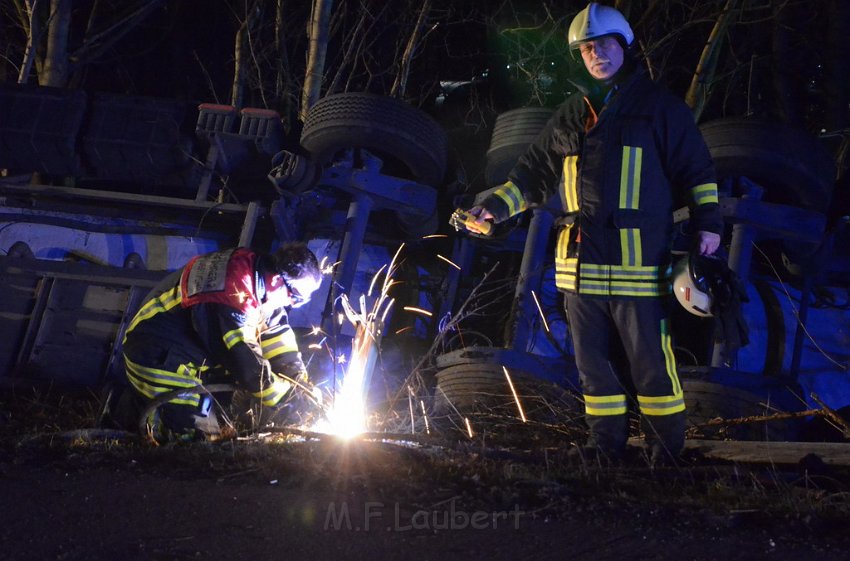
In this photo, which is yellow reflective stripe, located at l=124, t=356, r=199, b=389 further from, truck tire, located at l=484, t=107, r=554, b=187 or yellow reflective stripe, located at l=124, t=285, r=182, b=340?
truck tire, located at l=484, t=107, r=554, b=187

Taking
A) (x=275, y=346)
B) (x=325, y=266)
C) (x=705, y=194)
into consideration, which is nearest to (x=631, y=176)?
(x=705, y=194)

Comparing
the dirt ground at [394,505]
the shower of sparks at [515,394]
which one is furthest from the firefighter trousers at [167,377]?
the shower of sparks at [515,394]

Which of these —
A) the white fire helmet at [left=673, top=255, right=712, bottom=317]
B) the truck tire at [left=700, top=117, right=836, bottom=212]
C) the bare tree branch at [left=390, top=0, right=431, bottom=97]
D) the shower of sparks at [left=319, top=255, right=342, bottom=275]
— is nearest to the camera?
the white fire helmet at [left=673, top=255, right=712, bottom=317]

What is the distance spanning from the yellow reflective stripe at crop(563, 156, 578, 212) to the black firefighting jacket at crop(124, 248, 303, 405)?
70.1 inches

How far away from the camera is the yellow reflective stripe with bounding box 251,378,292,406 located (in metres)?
3.96

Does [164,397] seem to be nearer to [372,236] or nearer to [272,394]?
[272,394]

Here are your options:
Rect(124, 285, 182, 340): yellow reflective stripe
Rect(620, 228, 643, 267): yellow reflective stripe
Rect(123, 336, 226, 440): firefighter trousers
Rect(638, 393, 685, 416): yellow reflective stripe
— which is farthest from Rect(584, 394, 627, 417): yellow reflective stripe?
Rect(124, 285, 182, 340): yellow reflective stripe

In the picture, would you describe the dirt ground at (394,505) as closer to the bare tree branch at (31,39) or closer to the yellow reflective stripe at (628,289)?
the yellow reflective stripe at (628,289)

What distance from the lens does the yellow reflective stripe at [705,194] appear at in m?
3.34

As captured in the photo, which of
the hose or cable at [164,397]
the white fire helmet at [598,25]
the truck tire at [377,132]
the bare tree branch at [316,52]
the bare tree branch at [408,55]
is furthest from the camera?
the bare tree branch at [408,55]

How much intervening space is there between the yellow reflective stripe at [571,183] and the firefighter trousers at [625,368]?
463 millimetres

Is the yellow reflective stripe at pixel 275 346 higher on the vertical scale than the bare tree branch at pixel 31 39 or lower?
lower
